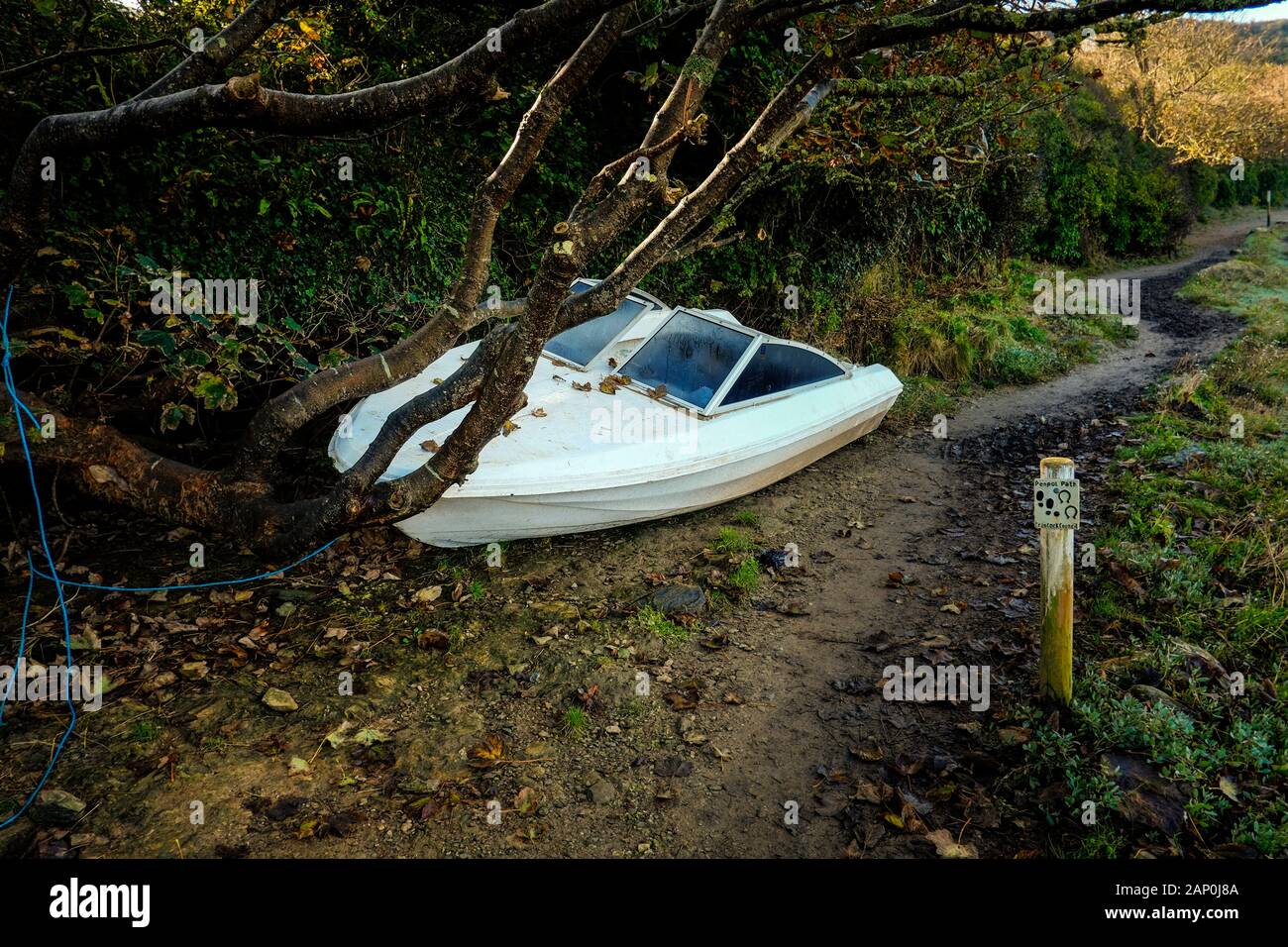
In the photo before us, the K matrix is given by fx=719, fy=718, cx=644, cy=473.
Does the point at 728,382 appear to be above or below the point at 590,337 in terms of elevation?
below

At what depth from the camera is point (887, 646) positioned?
481 cm

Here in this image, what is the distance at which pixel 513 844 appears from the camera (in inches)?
131

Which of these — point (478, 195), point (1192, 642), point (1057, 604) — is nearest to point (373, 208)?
point (478, 195)

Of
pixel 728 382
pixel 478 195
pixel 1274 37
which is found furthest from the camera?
pixel 1274 37

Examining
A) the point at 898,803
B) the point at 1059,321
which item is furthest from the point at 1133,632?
the point at 1059,321

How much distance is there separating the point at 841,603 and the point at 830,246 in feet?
26.1

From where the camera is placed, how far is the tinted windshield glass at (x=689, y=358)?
621cm

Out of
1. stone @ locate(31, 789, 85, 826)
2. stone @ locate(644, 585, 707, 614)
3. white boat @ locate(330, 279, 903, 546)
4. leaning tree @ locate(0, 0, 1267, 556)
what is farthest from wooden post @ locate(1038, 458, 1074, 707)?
stone @ locate(31, 789, 85, 826)

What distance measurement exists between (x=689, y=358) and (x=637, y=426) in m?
1.16

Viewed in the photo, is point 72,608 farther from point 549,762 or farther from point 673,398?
point 673,398

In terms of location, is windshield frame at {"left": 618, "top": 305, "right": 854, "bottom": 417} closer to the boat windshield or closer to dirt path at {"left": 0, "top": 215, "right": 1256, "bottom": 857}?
the boat windshield

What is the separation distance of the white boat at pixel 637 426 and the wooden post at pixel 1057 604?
2.55 metres

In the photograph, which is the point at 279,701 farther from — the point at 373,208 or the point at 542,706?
the point at 373,208

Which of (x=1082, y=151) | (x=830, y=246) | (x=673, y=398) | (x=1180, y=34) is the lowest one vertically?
(x=673, y=398)
